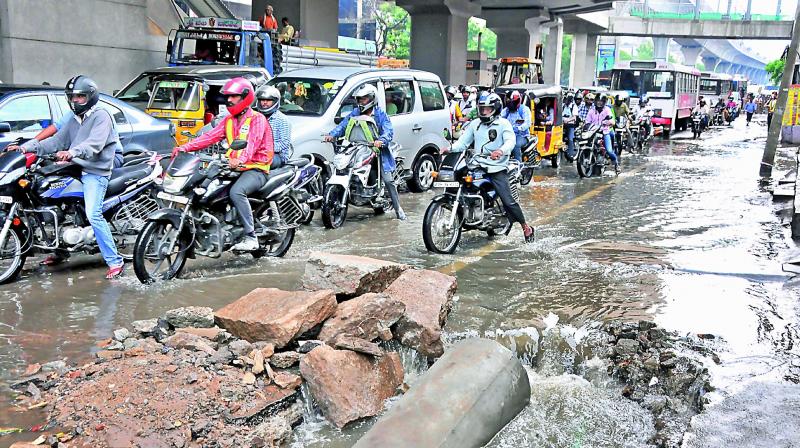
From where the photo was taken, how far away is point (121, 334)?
520cm

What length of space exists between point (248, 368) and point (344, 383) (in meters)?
0.61

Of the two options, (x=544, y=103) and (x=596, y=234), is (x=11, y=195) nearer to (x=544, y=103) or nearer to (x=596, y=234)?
(x=596, y=234)

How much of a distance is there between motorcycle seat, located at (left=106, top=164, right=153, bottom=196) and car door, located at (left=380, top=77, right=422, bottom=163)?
16.3ft

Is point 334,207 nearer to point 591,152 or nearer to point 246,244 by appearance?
point 246,244

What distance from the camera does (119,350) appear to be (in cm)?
500

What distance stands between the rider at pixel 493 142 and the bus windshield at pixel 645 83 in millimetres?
22000

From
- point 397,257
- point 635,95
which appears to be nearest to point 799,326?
point 397,257

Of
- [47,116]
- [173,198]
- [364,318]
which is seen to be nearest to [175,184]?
[173,198]

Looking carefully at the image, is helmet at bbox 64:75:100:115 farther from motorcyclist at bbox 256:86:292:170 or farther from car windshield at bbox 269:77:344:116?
car windshield at bbox 269:77:344:116

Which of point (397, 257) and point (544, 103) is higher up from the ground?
point (544, 103)

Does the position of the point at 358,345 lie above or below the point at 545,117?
below

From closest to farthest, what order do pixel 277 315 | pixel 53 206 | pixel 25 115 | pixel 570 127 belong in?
pixel 277 315 → pixel 53 206 → pixel 25 115 → pixel 570 127

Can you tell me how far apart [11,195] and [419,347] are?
12.4ft

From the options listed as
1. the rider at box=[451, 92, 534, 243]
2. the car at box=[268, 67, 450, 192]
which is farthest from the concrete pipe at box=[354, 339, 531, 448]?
the car at box=[268, 67, 450, 192]
